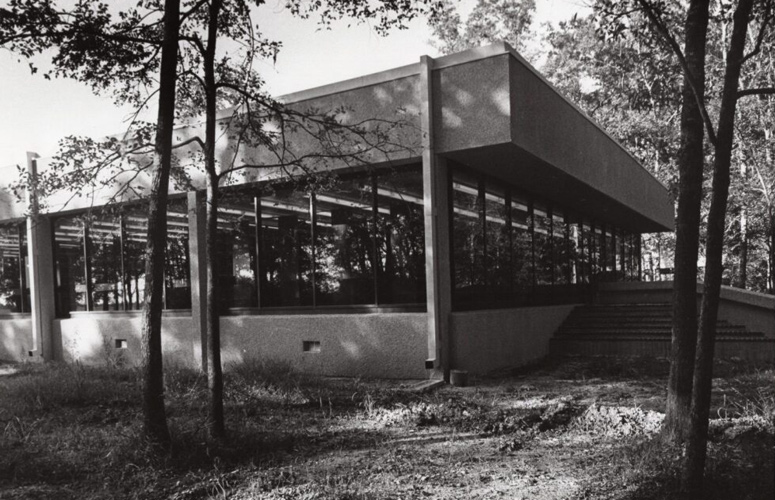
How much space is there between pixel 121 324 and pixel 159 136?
905 cm

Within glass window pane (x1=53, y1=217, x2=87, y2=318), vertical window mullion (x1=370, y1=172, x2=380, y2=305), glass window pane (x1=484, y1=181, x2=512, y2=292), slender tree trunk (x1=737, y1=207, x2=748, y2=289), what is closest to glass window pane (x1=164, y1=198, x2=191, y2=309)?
glass window pane (x1=53, y1=217, x2=87, y2=318)

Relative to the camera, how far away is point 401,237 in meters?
10.5

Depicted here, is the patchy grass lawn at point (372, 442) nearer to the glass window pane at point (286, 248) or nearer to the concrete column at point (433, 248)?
the concrete column at point (433, 248)

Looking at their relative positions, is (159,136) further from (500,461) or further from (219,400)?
(500,461)

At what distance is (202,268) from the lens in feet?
41.0

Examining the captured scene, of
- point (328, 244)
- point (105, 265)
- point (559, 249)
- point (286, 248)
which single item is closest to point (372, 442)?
point (328, 244)

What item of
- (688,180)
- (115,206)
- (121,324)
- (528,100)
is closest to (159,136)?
(115,206)

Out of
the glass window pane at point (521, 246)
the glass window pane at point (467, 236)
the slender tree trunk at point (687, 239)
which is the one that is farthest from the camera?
the glass window pane at point (521, 246)

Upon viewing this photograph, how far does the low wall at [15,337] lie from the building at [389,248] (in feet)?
0.36

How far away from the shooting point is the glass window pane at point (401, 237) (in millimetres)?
10328

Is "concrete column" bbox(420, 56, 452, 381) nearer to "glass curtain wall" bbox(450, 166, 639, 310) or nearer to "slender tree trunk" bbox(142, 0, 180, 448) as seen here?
"glass curtain wall" bbox(450, 166, 639, 310)

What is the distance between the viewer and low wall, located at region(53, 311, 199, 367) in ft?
41.6

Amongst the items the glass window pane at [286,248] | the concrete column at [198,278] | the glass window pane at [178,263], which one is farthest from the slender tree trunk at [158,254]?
the glass window pane at [178,263]

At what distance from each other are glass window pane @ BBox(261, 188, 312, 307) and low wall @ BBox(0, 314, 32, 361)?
7640 mm
